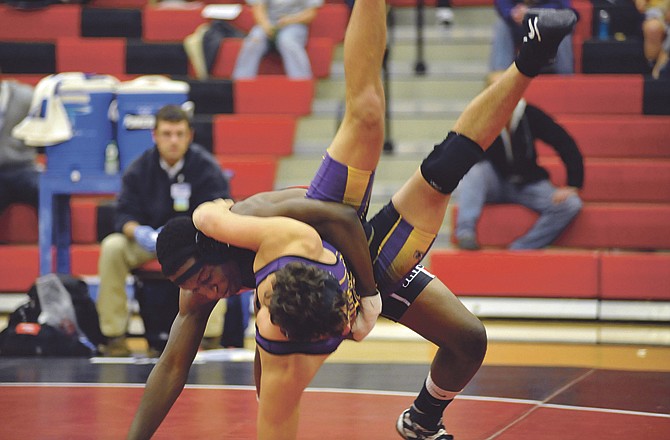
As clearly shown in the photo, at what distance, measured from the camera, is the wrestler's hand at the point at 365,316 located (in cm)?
328

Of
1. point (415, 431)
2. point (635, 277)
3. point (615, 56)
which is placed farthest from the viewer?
point (615, 56)

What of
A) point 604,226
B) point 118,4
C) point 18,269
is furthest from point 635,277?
point 118,4

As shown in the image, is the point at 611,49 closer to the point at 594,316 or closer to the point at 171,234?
the point at 594,316

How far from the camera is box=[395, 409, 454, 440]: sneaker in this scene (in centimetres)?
377

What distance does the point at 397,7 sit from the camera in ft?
28.5

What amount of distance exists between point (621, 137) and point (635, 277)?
1.21m

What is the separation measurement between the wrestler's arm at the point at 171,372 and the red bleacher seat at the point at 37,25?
573 centimetres

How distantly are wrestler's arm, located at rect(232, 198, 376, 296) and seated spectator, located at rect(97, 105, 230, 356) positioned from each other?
2.57m

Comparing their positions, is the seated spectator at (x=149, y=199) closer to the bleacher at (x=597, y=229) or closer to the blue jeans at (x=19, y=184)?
the blue jeans at (x=19, y=184)

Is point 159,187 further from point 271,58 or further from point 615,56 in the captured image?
point 615,56

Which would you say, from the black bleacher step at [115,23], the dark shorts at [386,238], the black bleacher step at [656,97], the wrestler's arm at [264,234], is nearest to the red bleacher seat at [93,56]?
the black bleacher step at [115,23]

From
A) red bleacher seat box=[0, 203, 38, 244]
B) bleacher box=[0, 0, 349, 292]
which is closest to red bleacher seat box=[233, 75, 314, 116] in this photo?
bleacher box=[0, 0, 349, 292]

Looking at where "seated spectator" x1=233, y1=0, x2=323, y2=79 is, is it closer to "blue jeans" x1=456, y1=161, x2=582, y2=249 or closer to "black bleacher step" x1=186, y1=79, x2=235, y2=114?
"black bleacher step" x1=186, y1=79, x2=235, y2=114

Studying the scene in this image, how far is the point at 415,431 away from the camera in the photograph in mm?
3779
